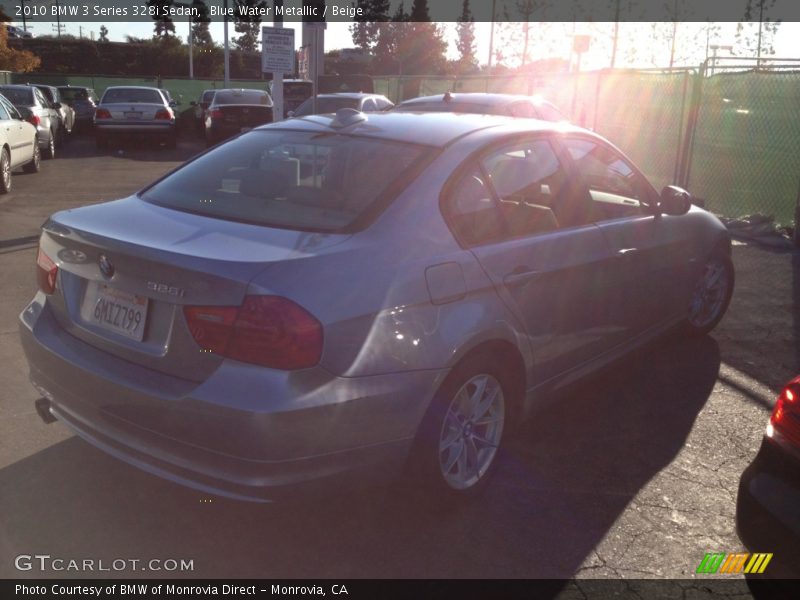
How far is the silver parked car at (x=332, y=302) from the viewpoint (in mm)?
2818

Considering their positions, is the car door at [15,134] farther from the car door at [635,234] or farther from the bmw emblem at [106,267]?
the bmw emblem at [106,267]

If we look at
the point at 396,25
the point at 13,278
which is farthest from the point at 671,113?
the point at 396,25

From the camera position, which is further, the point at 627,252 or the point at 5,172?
the point at 5,172

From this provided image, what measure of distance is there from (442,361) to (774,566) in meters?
1.34

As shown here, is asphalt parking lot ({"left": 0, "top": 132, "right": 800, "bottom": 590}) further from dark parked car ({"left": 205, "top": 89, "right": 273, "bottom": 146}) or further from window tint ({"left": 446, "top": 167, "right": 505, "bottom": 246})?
dark parked car ({"left": 205, "top": 89, "right": 273, "bottom": 146})

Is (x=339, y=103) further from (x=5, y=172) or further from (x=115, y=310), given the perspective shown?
(x=115, y=310)

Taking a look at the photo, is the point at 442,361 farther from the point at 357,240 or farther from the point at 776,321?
the point at 776,321

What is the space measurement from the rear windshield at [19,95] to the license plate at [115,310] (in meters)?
16.3

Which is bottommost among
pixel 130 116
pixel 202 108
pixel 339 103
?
pixel 130 116

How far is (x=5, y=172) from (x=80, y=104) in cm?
1694

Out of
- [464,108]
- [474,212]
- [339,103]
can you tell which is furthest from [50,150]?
[474,212]

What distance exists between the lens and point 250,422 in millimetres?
2752

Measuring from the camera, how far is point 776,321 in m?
6.90

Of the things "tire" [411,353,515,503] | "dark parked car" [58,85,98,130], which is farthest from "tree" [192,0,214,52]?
"tire" [411,353,515,503]
